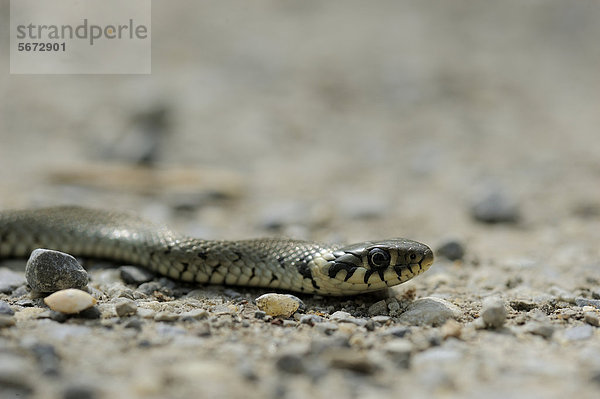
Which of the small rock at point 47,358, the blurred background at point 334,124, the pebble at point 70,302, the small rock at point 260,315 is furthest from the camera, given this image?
the blurred background at point 334,124

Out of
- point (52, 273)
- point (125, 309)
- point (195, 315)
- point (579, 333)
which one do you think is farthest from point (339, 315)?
point (52, 273)

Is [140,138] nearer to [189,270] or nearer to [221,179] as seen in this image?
[221,179]

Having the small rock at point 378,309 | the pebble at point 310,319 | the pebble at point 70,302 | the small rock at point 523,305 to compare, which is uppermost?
the pebble at point 70,302

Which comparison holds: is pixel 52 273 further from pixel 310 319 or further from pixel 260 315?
pixel 310 319

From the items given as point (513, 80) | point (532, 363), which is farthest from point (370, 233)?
point (513, 80)

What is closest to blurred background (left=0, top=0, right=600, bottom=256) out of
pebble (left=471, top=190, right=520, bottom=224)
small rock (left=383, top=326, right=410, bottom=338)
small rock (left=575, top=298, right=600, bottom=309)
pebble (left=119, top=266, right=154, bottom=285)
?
pebble (left=471, top=190, right=520, bottom=224)

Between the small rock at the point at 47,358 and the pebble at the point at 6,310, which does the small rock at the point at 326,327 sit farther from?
the pebble at the point at 6,310

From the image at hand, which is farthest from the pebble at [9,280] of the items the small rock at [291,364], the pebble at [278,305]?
the small rock at [291,364]
